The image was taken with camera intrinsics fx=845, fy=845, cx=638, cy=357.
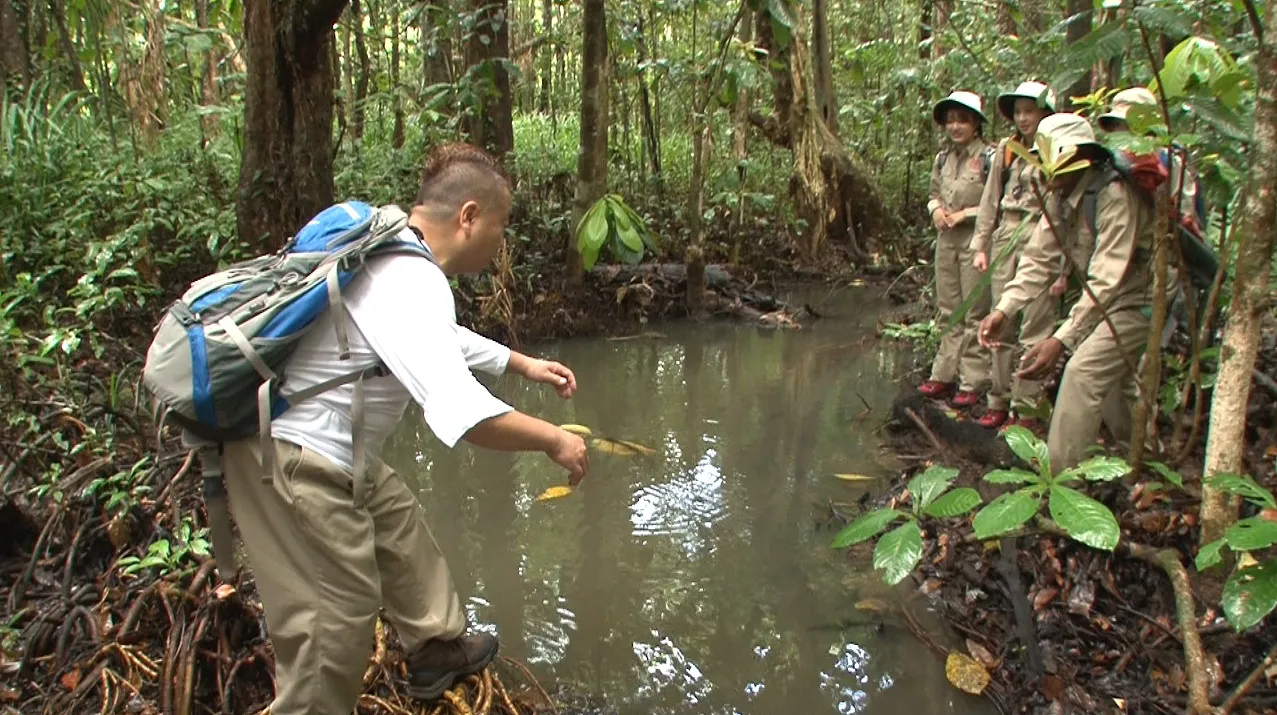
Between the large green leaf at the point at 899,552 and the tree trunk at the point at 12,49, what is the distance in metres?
7.51

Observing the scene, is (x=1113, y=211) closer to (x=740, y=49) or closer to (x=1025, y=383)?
(x=1025, y=383)

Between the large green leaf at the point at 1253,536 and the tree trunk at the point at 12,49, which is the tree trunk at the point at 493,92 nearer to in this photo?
the tree trunk at the point at 12,49

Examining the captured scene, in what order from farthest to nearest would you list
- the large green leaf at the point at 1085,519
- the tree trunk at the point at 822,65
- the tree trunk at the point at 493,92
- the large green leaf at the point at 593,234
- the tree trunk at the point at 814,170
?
the tree trunk at the point at 822,65, the tree trunk at the point at 814,170, the tree trunk at the point at 493,92, the large green leaf at the point at 593,234, the large green leaf at the point at 1085,519

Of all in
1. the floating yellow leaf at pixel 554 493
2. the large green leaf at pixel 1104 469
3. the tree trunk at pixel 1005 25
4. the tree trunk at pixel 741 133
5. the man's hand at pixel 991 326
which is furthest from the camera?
the tree trunk at pixel 1005 25

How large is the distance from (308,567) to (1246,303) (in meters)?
2.85

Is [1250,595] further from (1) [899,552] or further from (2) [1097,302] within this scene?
(2) [1097,302]

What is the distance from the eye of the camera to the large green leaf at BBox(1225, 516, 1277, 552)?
2.15 metres

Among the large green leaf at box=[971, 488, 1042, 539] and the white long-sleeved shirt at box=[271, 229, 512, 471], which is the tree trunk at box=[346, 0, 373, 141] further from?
the large green leaf at box=[971, 488, 1042, 539]

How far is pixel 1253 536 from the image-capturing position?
2178mm

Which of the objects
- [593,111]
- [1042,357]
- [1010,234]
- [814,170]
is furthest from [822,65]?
[1042,357]

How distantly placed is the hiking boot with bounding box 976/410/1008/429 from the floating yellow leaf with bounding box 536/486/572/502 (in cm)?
240

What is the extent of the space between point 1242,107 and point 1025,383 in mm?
1831

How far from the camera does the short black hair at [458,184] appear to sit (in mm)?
2207

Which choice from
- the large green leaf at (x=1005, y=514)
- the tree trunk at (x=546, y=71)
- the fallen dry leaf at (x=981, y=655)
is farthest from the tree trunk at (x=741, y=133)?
the large green leaf at (x=1005, y=514)
